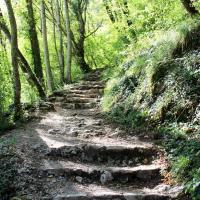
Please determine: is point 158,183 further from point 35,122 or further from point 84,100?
point 84,100

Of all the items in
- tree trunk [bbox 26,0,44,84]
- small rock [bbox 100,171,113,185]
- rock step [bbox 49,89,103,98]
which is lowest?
small rock [bbox 100,171,113,185]

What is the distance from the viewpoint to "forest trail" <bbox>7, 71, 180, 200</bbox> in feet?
19.7

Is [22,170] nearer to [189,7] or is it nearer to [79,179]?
[79,179]

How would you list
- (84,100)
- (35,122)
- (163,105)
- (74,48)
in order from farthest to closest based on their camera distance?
(74,48), (84,100), (35,122), (163,105)

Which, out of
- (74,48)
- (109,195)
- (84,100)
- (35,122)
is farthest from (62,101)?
(74,48)

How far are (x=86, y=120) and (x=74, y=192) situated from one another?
442 centimetres

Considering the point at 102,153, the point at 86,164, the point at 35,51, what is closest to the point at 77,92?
the point at 35,51

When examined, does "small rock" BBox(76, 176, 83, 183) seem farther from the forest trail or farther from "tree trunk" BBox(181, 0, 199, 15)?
"tree trunk" BBox(181, 0, 199, 15)

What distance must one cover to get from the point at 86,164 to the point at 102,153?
464mm

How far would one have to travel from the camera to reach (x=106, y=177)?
6.53m

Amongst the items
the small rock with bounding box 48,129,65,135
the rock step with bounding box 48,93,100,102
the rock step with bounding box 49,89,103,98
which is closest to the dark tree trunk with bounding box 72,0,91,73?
the rock step with bounding box 49,89,103,98

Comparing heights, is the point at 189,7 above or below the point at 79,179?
above

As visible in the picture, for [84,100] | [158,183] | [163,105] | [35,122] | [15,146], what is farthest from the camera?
[84,100]

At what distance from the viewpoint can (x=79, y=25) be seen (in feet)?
82.1
